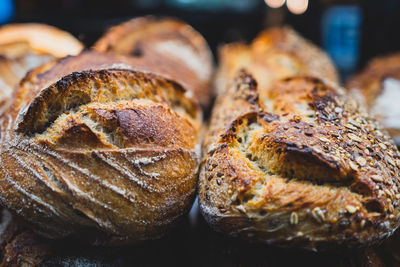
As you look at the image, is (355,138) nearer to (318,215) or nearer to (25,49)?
(318,215)

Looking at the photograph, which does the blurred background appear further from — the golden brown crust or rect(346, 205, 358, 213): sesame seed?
rect(346, 205, 358, 213): sesame seed

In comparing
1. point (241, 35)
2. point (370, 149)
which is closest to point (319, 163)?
point (370, 149)

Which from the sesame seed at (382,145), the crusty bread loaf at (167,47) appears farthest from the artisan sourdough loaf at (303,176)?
the crusty bread loaf at (167,47)

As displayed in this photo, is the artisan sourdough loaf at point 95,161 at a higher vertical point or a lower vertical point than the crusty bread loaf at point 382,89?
lower

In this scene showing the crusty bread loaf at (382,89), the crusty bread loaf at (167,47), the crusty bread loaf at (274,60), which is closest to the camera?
the crusty bread loaf at (382,89)

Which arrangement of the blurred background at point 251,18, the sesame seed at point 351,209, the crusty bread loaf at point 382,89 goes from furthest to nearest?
the blurred background at point 251,18
the crusty bread loaf at point 382,89
the sesame seed at point 351,209

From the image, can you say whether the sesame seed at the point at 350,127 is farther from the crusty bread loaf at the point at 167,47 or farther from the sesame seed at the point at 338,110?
the crusty bread loaf at the point at 167,47
